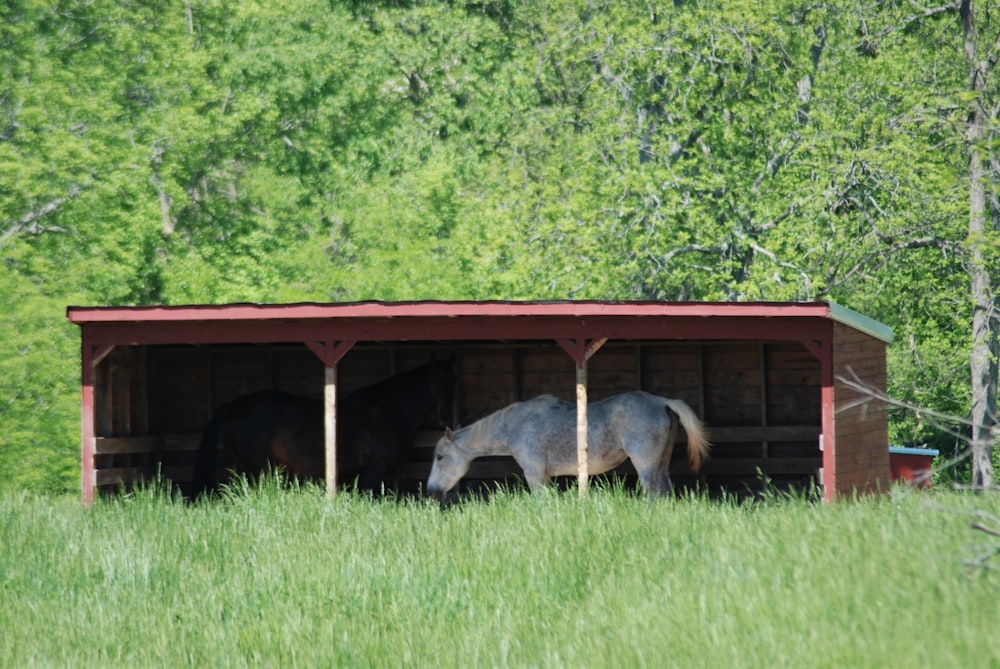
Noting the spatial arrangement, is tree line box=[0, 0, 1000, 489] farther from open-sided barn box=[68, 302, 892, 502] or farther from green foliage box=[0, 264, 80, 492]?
open-sided barn box=[68, 302, 892, 502]

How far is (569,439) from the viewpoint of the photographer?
16.3 metres

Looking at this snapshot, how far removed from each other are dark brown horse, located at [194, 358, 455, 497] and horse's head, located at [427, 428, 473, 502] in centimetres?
89

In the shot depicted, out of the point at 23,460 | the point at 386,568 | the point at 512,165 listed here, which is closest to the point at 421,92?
the point at 512,165

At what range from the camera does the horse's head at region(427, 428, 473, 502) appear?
16.6 metres

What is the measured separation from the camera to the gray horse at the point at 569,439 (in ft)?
52.6

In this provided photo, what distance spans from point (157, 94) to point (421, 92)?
788 cm

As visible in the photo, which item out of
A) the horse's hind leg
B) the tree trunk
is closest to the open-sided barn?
the horse's hind leg

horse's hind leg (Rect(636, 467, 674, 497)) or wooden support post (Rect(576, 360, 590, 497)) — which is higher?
wooden support post (Rect(576, 360, 590, 497))

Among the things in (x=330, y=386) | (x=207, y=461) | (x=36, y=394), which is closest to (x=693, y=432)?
(x=330, y=386)

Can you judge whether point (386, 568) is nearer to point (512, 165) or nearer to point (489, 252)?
point (489, 252)

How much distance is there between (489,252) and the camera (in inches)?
Result: 1201

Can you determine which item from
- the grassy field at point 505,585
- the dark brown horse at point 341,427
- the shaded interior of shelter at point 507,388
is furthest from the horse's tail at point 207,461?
the grassy field at point 505,585

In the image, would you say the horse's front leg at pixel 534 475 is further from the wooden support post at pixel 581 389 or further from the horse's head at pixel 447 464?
the wooden support post at pixel 581 389

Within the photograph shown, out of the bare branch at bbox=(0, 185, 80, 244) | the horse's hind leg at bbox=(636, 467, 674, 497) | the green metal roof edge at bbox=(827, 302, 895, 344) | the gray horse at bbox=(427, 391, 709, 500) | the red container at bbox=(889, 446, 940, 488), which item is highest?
the bare branch at bbox=(0, 185, 80, 244)
